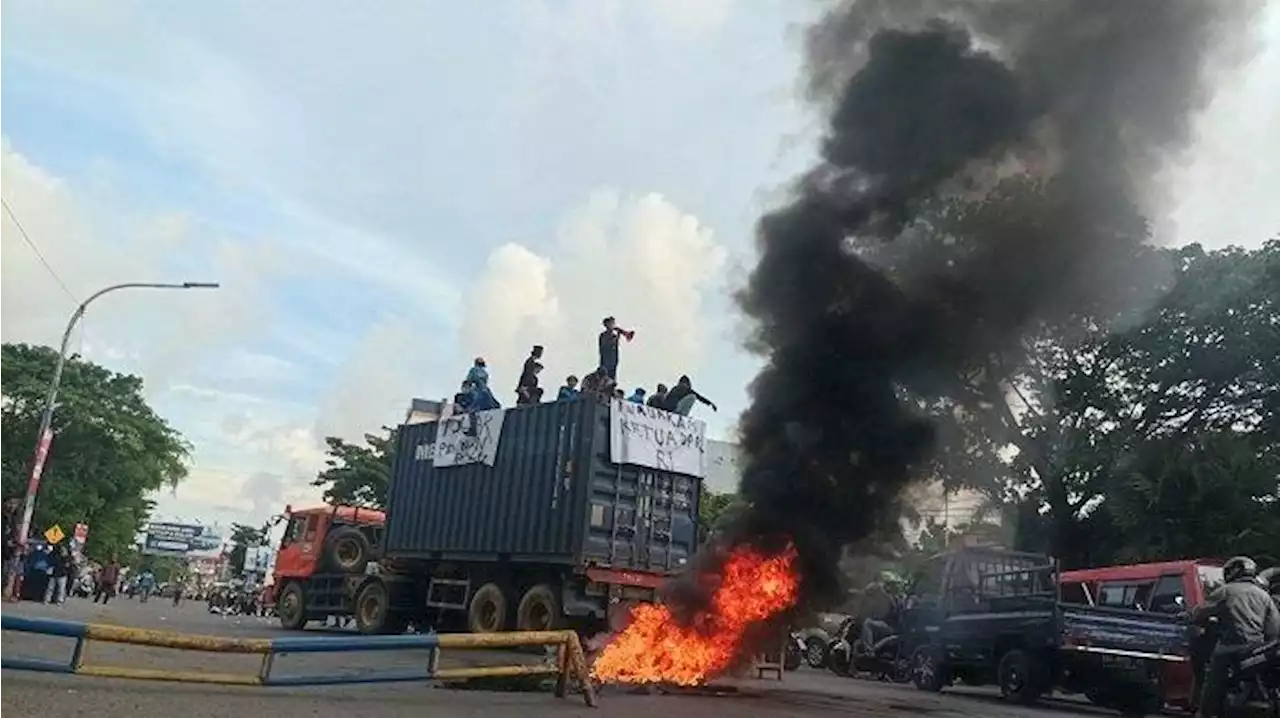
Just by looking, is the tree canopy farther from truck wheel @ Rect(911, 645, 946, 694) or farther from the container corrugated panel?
the container corrugated panel

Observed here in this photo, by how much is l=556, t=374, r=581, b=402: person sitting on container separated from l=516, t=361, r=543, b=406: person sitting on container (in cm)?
53

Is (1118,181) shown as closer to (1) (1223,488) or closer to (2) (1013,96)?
(2) (1013,96)

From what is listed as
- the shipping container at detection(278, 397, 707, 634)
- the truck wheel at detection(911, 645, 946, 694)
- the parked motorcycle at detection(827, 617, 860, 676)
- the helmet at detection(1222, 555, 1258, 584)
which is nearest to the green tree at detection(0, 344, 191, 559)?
the shipping container at detection(278, 397, 707, 634)

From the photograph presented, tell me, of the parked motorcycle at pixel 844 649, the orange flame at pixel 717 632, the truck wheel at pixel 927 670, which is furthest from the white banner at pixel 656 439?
the parked motorcycle at pixel 844 649

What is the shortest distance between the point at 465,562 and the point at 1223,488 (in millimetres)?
15955

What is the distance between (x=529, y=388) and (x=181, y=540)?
272 feet

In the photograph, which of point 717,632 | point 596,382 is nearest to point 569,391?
point 596,382

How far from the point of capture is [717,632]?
36.9 feet

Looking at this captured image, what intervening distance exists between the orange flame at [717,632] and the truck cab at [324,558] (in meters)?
10.0

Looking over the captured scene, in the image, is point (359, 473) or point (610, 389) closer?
point (610, 389)

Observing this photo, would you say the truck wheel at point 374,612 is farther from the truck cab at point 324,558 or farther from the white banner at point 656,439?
the white banner at point 656,439

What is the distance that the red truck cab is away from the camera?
13664 millimetres

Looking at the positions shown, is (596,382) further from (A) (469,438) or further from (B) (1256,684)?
(B) (1256,684)

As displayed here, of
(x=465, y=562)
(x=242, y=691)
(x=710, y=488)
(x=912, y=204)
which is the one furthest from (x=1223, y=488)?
(x=242, y=691)
